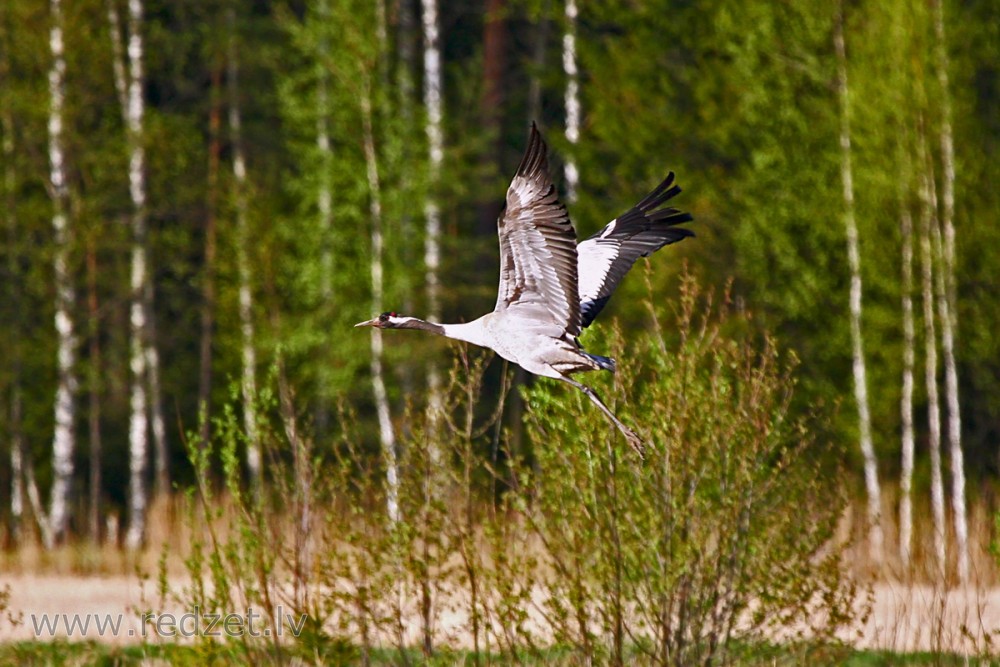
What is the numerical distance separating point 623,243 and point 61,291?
484 inches

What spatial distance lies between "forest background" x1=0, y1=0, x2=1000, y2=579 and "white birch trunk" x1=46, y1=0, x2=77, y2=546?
0.04 metres

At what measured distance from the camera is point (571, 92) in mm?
20000

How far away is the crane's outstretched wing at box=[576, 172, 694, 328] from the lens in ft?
27.4

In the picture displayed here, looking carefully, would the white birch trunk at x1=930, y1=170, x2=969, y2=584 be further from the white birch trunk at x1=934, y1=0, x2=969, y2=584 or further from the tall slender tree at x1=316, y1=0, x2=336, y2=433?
the tall slender tree at x1=316, y1=0, x2=336, y2=433

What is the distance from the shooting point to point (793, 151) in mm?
17156

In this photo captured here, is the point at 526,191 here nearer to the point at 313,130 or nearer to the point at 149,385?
the point at 313,130

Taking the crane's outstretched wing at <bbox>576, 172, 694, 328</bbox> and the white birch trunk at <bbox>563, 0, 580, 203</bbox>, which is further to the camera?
the white birch trunk at <bbox>563, 0, 580, 203</bbox>

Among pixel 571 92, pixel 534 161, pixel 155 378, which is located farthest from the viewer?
pixel 155 378

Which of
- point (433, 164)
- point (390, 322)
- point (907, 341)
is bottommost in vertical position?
point (907, 341)

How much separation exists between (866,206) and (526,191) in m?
10.1

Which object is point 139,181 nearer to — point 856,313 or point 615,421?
point 856,313

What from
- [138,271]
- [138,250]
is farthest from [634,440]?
[138,271]

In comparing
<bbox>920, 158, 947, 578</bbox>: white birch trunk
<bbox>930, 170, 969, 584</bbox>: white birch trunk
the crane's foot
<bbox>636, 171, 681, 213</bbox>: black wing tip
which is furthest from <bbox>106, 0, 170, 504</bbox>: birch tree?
the crane's foot

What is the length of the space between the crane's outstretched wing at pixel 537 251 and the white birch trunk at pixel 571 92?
12.1m
